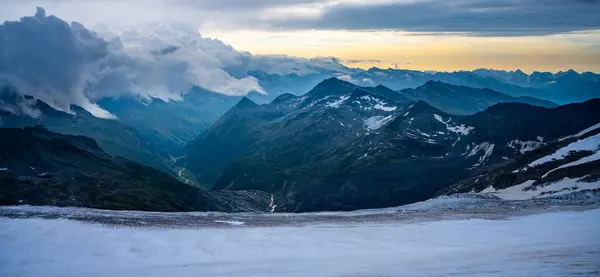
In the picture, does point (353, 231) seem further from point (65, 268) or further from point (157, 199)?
point (157, 199)

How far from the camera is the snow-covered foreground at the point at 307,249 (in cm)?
2780

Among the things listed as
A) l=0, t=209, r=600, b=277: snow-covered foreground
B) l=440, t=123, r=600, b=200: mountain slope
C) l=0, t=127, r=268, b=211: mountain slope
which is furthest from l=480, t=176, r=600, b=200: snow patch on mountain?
l=0, t=127, r=268, b=211: mountain slope

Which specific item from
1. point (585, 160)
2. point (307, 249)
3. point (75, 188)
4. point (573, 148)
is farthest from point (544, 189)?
point (75, 188)

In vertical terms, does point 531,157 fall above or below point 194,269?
above

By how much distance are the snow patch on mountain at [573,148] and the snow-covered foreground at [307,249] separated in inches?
4302

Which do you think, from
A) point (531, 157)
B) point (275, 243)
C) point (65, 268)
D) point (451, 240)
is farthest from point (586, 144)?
point (65, 268)

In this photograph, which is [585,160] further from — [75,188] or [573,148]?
[75,188]

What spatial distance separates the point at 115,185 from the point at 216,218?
14643 centimetres

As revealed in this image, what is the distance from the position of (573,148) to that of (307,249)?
138090 mm

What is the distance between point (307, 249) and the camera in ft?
110

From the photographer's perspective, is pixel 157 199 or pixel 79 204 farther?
pixel 157 199

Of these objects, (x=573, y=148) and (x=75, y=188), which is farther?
(x=75, y=188)

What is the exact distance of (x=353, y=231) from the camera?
38719 mm

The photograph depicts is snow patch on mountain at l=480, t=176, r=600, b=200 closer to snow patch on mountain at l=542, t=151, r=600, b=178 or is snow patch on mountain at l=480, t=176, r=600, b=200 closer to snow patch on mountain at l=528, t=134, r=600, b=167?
snow patch on mountain at l=542, t=151, r=600, b=178
